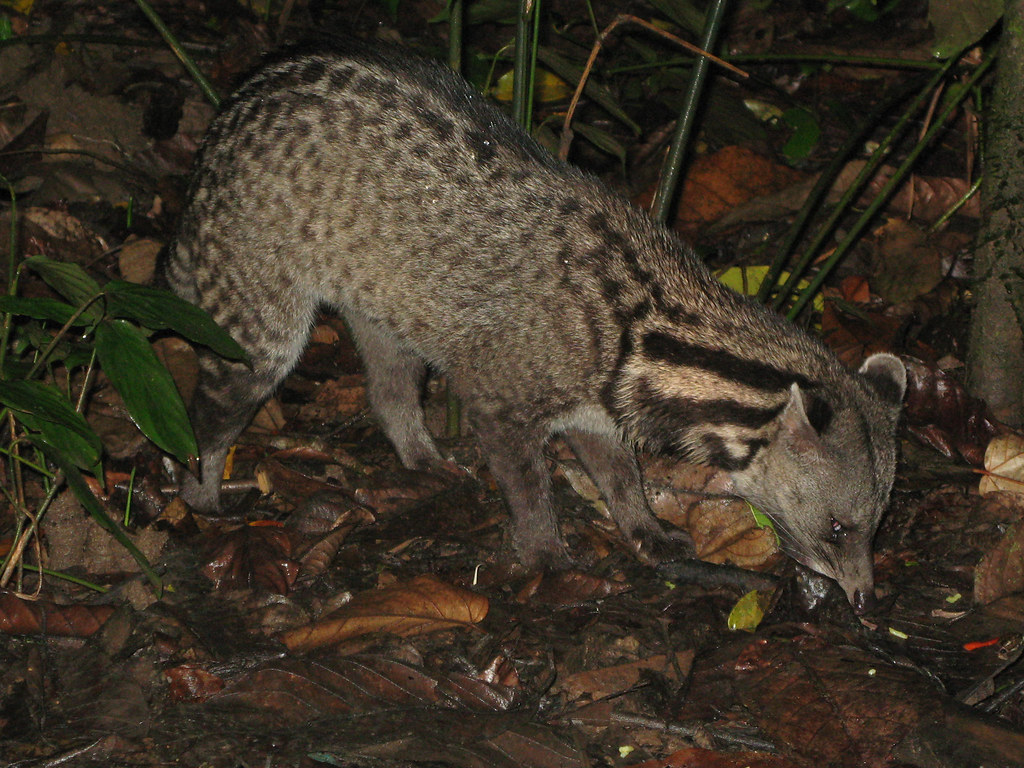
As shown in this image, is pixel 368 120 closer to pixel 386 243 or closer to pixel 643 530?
pixel 386 243

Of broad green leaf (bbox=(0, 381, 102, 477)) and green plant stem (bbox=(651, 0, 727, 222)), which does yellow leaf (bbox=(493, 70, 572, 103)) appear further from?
broad green leaf (bbox=(0, 381, 102, 477))

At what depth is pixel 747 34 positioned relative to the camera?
990cm

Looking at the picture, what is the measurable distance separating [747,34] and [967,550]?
6.31 meters

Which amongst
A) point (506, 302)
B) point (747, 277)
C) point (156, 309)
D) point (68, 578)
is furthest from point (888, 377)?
point (68, 578)

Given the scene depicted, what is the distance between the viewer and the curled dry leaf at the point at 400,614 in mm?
4582

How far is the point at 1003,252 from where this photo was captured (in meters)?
5.55

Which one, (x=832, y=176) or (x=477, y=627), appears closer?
(x=477, y=627)

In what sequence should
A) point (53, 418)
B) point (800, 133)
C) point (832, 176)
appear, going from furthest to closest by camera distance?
point (800, 133) < point (832, 176) < point (53, 418)

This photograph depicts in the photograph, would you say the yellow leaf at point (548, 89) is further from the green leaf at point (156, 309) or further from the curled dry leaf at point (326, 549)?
the green leaf at point (156, 309)

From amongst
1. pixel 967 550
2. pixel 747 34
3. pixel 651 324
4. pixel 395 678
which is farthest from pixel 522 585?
pixel 747 34

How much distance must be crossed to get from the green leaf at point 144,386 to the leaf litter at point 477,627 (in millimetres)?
1056

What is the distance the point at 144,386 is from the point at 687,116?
3261mm

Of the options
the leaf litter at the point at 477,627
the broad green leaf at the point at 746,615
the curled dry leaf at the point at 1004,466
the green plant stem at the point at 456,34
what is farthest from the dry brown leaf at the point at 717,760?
the green plant stem at the point at 456,34

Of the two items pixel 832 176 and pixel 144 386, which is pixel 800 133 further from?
pixel 144 386
